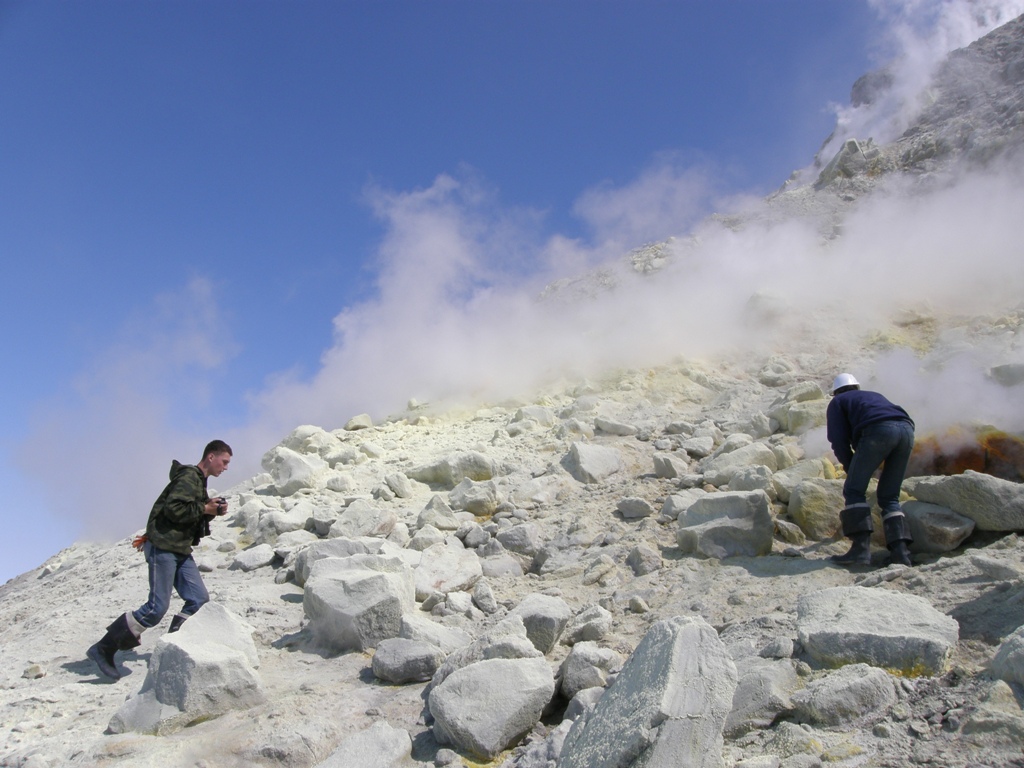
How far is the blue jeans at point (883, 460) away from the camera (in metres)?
4.47

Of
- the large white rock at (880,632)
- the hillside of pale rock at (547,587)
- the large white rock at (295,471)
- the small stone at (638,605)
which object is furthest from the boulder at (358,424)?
the large white rock at (880,632)

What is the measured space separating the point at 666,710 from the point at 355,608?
239 cm

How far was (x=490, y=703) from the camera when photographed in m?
2.96

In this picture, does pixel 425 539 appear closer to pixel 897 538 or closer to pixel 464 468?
pixel 464 468

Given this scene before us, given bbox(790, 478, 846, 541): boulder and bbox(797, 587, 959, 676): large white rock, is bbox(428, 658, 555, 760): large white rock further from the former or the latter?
bbox(790, 478, 846, 541): boulder

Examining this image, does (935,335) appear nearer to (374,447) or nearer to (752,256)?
(752,256)

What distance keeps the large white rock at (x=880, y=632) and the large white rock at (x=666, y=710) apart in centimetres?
68

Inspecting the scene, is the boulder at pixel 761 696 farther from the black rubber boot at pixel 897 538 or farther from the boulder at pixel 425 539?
the boulder at pixel 425 539

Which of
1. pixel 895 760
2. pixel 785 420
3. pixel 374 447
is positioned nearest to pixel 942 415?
pixel 785 420

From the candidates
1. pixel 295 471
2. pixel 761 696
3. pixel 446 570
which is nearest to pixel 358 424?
pixel 295 471

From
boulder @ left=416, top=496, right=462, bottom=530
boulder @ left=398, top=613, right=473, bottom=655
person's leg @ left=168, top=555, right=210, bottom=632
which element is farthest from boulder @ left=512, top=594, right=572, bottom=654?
boulder @ left=416, top=496, right=462, bottom=530

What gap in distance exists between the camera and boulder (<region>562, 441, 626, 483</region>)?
6.87 metres

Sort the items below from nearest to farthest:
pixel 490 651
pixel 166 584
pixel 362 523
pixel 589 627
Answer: pixel 490 651 → pixel 589 627 → pixel 166 584 → pixel 362 523

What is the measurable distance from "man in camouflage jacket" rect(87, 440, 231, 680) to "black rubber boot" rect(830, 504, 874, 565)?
3.85 m
